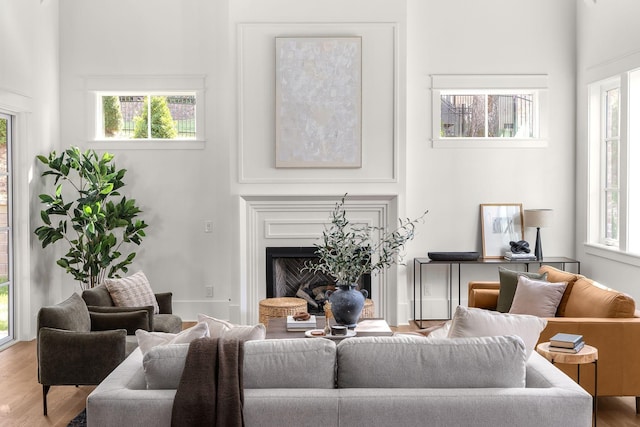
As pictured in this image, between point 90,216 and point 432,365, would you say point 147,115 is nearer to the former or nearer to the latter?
point 90,216

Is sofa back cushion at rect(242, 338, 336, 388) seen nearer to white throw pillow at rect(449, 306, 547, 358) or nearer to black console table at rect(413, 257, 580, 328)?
white throw pillow at rect(449, 306, 547, 358)

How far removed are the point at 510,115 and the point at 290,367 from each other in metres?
5.20

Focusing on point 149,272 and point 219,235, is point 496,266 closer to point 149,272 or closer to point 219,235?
point 219,235

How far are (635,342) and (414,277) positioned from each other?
112 inches

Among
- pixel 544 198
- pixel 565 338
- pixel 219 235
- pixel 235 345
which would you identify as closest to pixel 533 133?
pixel 544 198

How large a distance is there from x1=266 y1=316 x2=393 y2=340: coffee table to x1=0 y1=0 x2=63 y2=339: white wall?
2623 mm

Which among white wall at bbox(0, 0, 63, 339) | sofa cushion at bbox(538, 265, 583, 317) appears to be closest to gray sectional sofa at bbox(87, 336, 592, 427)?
sofa cushion at bbox(538, 265, 583, 317)

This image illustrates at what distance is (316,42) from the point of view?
21.8ft

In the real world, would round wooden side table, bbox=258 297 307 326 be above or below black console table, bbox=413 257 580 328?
below

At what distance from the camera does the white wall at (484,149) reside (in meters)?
6.98

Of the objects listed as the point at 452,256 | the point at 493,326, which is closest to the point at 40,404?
the point at 493,326

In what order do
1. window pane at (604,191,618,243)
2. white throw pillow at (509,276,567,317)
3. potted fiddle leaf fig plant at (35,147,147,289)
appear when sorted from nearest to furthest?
white throw pillow at (509,276,567,317) < potted fiddle leaf fig plant at (35,147,147,289) < window pane at (604,191,618,243)

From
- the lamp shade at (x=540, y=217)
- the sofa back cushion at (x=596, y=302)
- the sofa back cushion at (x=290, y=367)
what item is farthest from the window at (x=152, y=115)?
the sofa back cushion at (x=290, y=367)

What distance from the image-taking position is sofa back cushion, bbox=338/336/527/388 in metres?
2.77
